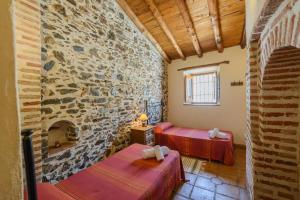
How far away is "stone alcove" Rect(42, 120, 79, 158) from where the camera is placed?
7.62ft

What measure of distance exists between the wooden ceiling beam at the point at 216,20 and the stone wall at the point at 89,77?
1.85m

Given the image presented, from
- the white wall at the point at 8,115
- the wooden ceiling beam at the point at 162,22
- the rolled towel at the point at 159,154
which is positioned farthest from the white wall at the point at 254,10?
the rolled towel at the point at 159,154

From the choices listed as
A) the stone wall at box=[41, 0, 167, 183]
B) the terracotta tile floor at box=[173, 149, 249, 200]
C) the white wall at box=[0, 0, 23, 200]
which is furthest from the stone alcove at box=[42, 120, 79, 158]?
the white wall at box=[0, 0, 23, 200]

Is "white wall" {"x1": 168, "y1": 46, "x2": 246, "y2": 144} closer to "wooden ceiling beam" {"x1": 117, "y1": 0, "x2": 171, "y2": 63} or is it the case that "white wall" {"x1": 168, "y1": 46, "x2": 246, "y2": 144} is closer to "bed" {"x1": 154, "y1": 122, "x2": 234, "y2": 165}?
"bed" {"x1": 154, "y1": 122, "x2": 234, "y2": 165}

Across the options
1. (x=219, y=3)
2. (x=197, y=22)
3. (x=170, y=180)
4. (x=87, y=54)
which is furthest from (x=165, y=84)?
(x=170, y=180)

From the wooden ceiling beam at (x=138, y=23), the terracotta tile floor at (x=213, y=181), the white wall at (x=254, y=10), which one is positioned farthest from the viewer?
the wooden ceiling beam at (x=138, y=23)

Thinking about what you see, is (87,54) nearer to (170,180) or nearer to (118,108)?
(118,108)

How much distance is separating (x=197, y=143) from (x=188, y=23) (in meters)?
2.85

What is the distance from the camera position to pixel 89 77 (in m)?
2.68

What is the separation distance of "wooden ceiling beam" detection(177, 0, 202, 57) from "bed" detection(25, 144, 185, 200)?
2.90 meters

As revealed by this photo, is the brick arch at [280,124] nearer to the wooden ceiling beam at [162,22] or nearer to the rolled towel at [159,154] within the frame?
the rolled towel at [159,154]

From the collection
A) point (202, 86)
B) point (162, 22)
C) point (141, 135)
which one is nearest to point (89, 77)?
point (141, 135)

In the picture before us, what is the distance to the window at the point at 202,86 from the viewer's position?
4668mm

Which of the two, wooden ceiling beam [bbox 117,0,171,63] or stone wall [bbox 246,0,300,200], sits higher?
wooden ceiling beam [bbox 117,0,171,63]
